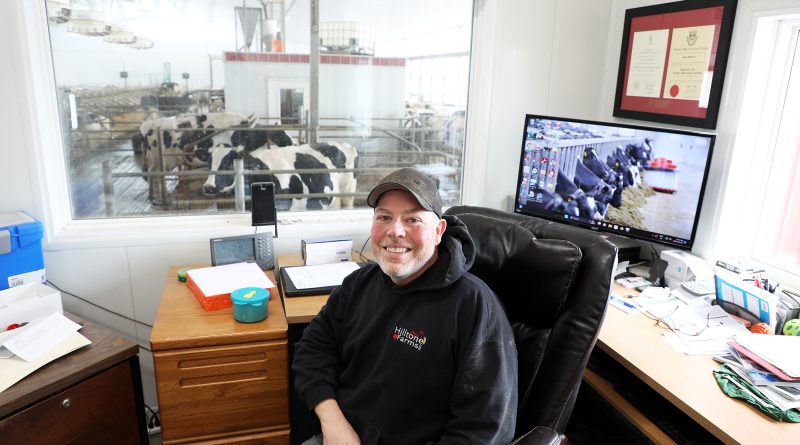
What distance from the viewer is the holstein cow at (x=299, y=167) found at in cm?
246

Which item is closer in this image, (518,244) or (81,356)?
(518,244)

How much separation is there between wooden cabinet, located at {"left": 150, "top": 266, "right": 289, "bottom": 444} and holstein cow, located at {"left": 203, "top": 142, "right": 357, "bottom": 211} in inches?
33.5

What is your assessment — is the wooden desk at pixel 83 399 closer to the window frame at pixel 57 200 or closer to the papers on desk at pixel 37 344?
the papers on desk at pixel 37 344

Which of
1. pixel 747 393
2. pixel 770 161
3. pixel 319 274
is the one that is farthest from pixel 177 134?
pixel 770 161

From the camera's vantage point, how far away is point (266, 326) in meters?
1.71

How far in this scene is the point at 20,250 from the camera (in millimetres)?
1841

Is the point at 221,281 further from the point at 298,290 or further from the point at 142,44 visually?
the point at 142,44

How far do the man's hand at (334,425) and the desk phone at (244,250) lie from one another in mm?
939

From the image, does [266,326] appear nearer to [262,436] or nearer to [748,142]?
[262,436]

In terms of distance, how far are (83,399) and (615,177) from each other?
2054mm

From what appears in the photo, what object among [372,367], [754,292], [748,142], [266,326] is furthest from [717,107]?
[266,326]

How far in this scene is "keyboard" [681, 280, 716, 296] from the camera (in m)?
1.87

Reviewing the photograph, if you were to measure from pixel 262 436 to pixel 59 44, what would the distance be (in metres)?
1.71

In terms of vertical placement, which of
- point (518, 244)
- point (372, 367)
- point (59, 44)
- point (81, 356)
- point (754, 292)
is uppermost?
point (59, 44)
